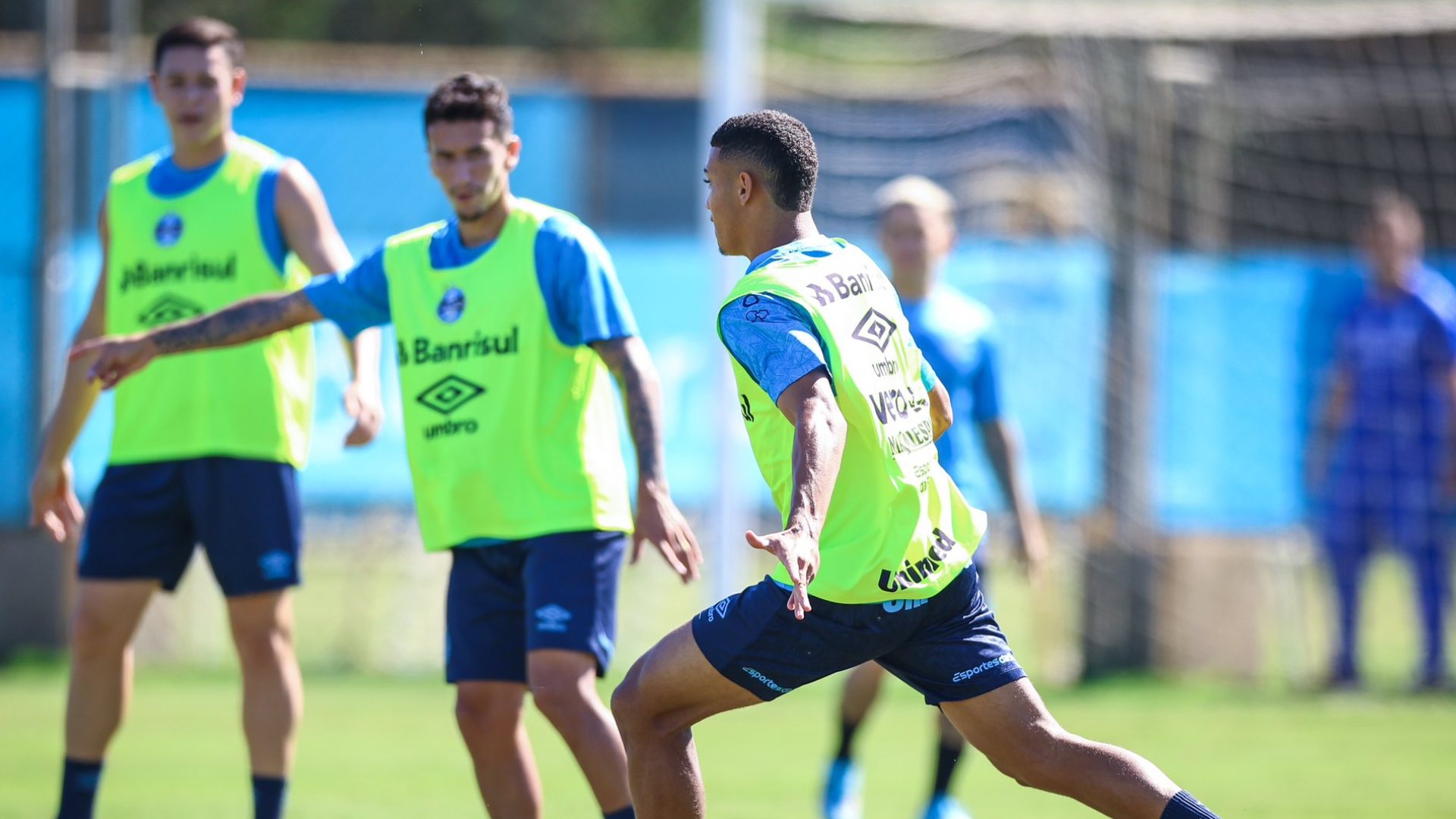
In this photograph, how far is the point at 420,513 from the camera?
534 centimetres

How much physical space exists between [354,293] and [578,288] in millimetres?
715

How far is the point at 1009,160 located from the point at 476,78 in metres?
8.23

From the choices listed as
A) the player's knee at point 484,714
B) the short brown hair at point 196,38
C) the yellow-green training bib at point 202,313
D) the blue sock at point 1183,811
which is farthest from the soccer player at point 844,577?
the short brown hair at point 196,38

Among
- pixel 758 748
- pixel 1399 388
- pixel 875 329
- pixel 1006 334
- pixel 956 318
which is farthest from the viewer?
pixel 1006 334

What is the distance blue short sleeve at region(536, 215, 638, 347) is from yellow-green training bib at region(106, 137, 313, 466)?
126cm

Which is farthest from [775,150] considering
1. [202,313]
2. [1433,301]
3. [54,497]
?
[1433,301]

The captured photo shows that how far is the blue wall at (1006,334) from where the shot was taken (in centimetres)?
1220

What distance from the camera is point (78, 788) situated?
19.1ft

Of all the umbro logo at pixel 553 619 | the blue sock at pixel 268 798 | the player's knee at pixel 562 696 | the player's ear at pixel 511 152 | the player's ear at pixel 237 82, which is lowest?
the blue sock at pixel 268 798

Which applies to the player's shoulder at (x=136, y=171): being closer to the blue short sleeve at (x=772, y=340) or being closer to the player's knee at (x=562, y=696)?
the player's knee at (x=562, y=696)

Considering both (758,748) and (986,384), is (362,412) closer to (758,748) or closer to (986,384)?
(986,384)

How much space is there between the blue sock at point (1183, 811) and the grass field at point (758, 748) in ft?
9.65

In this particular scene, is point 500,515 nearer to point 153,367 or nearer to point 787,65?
point 153,367

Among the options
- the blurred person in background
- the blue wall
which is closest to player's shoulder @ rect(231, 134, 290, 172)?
the blue wall
